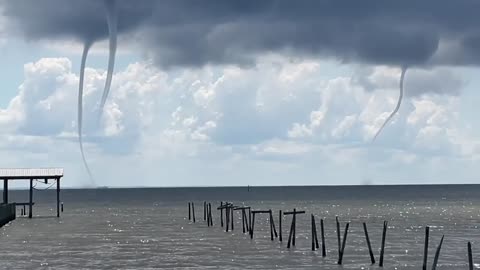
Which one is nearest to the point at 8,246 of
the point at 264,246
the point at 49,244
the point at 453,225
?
the point at 49,244

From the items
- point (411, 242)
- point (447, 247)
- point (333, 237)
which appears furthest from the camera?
point (333, 237)

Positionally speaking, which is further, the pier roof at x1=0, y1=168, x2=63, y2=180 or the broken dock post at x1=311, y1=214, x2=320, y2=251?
the pier roof at x1=0, y1=168, x2=63, y2=180

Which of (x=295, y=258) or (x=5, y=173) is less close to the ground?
(x=5, y=173)

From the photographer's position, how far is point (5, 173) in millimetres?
92000

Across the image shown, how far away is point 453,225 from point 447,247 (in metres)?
29.6

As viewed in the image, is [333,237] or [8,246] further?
[333,237]

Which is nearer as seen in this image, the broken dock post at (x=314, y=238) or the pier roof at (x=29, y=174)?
the broken dock post at (x=314, y=238)

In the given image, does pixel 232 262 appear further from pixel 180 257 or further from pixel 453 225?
pixel 453 225

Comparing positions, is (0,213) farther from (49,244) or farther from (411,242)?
(411,242)

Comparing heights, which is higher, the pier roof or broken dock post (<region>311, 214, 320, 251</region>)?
the pier roof

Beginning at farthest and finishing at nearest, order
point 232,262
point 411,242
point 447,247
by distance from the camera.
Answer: point 411,242
point 447,247
point 232,262

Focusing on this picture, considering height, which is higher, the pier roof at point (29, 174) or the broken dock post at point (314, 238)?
the pier roof at point (29, 174)

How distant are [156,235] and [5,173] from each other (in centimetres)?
2708

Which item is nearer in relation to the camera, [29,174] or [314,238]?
[314,238]
